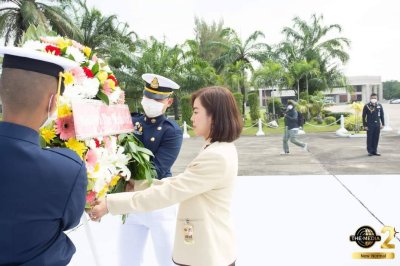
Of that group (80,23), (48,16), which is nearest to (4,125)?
(48,16)

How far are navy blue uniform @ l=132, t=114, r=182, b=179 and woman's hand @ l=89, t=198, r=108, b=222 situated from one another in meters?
0.76

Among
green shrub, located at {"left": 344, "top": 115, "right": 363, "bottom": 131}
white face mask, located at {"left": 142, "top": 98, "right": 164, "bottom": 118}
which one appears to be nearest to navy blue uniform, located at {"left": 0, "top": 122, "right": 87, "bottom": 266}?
white face mask, located at {"left": 142, "top": 98, "right": 164, "bottom": 118}

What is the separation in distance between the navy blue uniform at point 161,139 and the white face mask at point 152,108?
3 centimetres

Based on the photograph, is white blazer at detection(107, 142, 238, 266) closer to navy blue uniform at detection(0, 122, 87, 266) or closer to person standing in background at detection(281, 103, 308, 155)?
navy blue uniform at detection(0, 122, 87, 266)

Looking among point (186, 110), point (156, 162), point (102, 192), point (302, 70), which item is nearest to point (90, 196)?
point (102, 192)

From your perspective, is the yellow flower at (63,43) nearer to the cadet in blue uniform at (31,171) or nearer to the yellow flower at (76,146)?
the yellow flower at (76,146)

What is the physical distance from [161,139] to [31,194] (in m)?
1.74

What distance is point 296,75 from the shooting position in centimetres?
2588

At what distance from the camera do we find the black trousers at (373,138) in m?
9.83

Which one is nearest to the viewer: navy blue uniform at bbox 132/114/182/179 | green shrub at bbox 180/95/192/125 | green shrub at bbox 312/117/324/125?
navy blue uniform at bbox 132/114/182/179

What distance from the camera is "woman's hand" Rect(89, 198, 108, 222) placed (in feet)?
6.05

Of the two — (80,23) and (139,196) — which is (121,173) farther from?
(80,23)

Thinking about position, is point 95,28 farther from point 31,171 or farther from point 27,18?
point 31,171

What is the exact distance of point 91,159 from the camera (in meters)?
1.70
